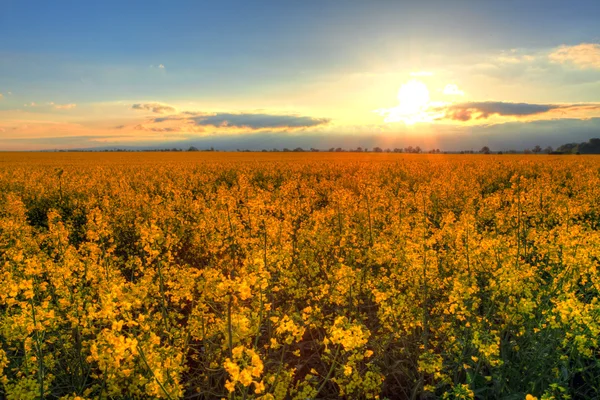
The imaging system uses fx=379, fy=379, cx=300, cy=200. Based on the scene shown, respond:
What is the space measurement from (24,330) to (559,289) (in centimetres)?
621

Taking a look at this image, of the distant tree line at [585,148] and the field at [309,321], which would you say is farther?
the distant tree line at [585,148]

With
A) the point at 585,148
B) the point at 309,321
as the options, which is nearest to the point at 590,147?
the point at 585,148

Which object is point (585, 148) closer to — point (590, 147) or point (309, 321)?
point (590, 147)

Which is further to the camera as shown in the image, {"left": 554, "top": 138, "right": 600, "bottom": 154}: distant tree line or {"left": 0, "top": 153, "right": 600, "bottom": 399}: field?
{"left": 554, "top": 138, "right": 600, "bottom": 154}: distant tree line

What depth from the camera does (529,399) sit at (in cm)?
242

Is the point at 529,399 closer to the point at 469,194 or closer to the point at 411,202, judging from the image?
the point at 411,202

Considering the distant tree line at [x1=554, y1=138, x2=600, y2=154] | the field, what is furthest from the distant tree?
the field

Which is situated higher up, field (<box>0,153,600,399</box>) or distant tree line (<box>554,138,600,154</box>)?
distant tree line (<box>554,138,600,154</box>)

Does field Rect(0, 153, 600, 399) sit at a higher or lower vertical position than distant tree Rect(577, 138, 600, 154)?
lower

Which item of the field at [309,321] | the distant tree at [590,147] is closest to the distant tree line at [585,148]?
the distant tree at [590,147]

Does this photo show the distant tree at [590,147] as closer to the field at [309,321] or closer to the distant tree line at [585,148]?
the distant tree line at [585,148]

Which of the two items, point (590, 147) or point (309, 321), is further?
point (590, 147)

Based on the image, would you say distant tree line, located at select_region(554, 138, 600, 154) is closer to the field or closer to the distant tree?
the distant tree

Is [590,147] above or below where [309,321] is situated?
above
